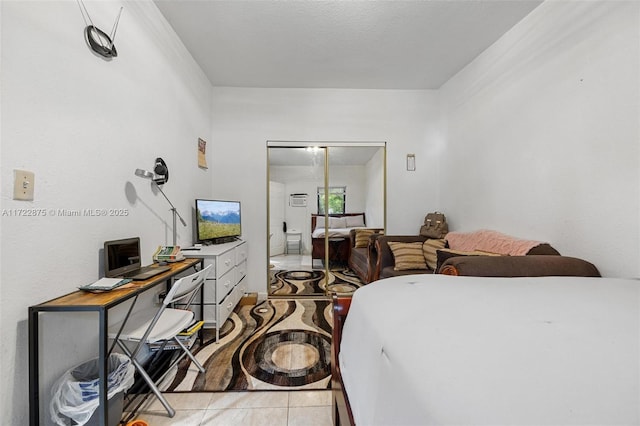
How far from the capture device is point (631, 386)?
0.45m

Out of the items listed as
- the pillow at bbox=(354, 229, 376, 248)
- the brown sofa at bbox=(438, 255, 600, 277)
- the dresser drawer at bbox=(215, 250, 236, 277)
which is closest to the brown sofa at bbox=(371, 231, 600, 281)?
the brown sofa at bbox=(438, 255, 600, 277)

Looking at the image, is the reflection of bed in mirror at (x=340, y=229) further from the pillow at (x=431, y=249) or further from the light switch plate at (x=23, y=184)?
the light switch plate at (x=23, y=184)

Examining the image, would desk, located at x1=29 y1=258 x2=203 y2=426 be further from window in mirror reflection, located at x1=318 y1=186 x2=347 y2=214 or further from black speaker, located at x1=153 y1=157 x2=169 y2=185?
window in mirror reflection, located at x1=318 y1=186 x2=347 y2=214

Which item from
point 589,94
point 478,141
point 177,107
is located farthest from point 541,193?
point 177,107

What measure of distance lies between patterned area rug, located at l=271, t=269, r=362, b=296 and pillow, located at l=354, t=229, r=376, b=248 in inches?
16.4

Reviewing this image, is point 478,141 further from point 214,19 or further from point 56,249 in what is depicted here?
point 56,249

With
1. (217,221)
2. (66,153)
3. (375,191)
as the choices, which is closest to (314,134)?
(375,191)

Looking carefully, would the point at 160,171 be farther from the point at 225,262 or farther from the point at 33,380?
the point at 33,380

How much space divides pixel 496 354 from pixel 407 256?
7.41 feet

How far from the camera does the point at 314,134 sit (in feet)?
11.2

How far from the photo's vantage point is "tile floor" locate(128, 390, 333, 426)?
1446 millimetres

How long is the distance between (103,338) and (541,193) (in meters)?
2.82

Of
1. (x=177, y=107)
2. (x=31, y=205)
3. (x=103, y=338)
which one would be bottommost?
(x=103, y=338)

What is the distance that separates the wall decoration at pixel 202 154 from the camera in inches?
116
